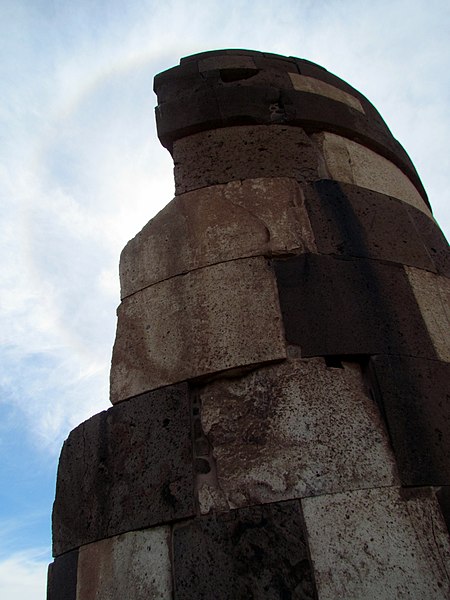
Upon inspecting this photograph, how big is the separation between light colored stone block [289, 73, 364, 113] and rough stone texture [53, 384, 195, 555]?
7.73 ft

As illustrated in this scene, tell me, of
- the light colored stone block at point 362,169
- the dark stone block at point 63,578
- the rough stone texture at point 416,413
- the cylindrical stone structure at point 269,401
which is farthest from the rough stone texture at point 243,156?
the dark stone block at point 63,578

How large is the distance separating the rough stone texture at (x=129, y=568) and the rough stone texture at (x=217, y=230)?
118 centimetres

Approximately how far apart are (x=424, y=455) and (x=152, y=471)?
1.09 m

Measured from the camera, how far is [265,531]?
→ 1.86 meters

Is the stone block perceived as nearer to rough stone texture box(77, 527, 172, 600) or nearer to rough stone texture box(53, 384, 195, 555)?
rough stone texture box(53, 384, 195, 555)

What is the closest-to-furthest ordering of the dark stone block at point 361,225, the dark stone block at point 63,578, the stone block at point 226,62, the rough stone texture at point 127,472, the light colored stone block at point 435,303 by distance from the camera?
the rough stone texture at point 127,472
the dark stone block at point 63,578
the light colored stone block at point 435,303
the dark stone block at point 361,225
the stone block at point 226,62

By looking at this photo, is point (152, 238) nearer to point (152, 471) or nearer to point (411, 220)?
point (152, 471)

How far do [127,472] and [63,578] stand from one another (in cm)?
59

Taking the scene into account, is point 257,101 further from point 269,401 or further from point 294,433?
point 294,433

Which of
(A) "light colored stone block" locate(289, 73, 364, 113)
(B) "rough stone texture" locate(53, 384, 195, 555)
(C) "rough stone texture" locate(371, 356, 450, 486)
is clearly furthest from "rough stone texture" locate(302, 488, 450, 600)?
(A) "light colored stone block" locate(289, 73, 364, 113)

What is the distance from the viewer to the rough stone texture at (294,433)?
195 centimetres

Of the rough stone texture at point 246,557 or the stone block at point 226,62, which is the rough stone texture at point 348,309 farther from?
the stone block at point 226,62

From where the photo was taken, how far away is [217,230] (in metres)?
2.62

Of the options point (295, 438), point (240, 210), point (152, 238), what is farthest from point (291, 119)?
point (295, 438)
